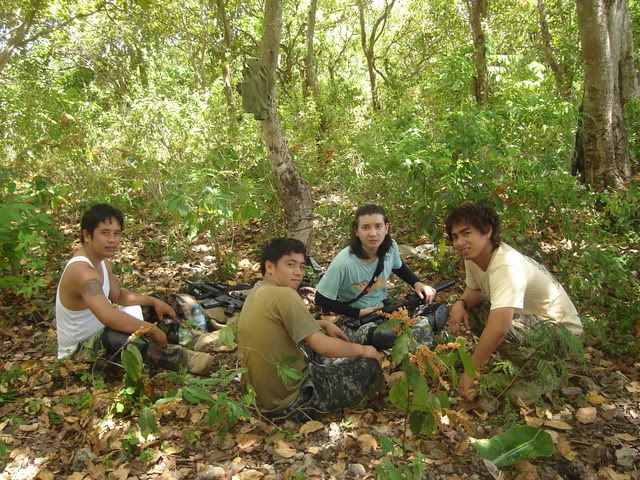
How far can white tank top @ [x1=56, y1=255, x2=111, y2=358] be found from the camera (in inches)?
145

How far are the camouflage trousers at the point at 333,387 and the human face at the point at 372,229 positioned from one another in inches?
38.6

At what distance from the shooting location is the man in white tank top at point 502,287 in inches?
116

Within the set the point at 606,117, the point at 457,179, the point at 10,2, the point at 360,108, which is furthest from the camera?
the point at 360,108

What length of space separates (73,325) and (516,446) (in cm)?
317

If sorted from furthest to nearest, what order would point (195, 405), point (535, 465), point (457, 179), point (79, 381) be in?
1. point (457, 179)
2. point (79, 381)
3. point (195, 405)
4. point (535, 465)

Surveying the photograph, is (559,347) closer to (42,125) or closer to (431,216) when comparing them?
(431,216)

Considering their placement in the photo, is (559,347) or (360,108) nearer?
(559,347)

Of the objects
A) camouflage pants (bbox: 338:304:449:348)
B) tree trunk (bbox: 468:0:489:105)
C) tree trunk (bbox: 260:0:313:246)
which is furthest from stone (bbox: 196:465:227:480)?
tree trunk (bbox: 468:0:489:105)

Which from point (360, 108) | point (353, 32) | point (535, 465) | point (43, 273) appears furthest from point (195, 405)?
point (353, 32)

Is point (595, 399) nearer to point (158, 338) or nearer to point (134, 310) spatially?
point (158, 338)

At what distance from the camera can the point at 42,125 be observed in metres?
7.06

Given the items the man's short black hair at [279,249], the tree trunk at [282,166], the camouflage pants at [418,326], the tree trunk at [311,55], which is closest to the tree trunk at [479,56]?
the tree trunk at [311,55]

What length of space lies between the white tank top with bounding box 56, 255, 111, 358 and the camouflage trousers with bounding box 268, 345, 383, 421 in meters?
1.64

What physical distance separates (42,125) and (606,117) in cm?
751
